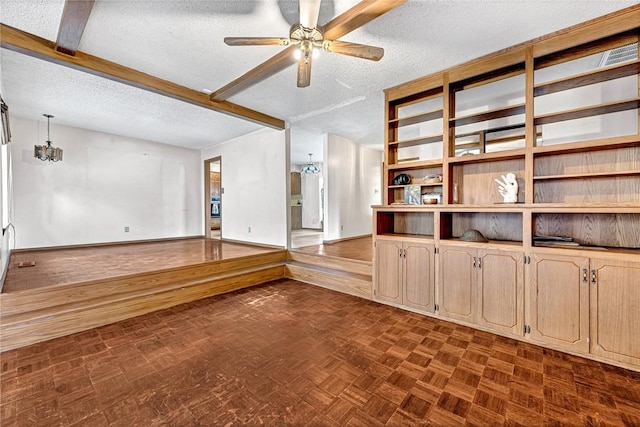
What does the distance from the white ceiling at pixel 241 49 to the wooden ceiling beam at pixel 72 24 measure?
78 mm

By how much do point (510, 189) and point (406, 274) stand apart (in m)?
1.36

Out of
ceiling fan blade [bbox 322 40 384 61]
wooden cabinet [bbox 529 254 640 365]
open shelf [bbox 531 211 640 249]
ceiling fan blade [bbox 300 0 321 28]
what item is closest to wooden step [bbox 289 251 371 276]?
wooden cabinet [bbox 529 254 640 365]

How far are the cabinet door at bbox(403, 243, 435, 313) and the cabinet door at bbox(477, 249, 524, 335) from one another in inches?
18.3

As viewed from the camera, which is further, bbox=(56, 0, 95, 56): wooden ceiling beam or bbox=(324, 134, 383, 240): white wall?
bbox=(324, 134, 383, 240): white wall

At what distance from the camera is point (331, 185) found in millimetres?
6023

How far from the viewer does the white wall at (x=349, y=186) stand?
600 cm

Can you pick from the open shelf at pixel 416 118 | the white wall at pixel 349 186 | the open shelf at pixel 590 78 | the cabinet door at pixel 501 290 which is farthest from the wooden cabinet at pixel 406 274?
the white wall at pixel 349 186

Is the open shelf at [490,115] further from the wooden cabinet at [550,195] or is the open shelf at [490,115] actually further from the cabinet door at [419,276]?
the cabinet door at [419,276]

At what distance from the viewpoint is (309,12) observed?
1.81 meters

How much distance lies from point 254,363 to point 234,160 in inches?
199

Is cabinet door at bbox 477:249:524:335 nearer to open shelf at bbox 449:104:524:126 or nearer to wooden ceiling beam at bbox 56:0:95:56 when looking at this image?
open shelf at bbox 449:104:524:126

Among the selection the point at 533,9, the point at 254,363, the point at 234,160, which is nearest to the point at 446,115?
the point at 533,9

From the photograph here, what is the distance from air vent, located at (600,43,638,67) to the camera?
7.89ft

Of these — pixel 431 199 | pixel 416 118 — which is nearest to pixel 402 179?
pixel 431 199
